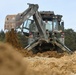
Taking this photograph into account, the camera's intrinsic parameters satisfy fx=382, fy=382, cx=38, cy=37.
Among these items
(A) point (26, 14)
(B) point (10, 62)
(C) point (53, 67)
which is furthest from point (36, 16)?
(B) point (10, 62)

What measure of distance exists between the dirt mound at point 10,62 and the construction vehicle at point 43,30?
2668 centimetres

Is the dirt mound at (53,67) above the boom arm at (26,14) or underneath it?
above

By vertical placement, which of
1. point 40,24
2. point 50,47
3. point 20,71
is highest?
point 20,71

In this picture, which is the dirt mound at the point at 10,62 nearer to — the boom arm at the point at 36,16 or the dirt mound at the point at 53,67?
the dirt mound at the point at 53,67

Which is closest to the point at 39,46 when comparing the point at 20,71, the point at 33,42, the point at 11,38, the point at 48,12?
the point at 33,42

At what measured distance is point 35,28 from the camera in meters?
29.7

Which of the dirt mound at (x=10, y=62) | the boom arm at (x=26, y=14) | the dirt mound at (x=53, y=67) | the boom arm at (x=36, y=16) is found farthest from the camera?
the boom arm at (x=36, y=16)

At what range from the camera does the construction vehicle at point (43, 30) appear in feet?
94.5

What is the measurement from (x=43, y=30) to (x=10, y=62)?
2750 cm

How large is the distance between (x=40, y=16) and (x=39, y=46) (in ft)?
7.91

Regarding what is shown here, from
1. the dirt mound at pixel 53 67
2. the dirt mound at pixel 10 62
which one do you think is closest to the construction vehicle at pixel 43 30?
the dirt mound at pixel 53 67

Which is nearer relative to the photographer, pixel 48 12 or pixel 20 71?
pixel 20 71

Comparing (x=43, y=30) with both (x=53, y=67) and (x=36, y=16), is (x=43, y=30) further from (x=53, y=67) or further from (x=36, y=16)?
(x=53, y=67)

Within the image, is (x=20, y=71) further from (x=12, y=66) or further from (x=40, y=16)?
(x=40, y=16)
